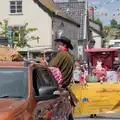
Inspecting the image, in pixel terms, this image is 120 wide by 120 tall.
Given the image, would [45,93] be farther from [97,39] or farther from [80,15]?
[97,39]

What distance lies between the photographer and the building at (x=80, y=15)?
2522 inches

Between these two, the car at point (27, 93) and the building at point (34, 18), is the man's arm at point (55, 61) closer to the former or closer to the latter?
the car at point (27, 93)

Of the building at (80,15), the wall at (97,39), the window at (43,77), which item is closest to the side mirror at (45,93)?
the window at (43,77)

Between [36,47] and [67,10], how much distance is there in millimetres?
12056

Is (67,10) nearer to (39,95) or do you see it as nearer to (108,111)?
(108,111)

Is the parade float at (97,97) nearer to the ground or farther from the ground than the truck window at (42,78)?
nearer to the ground

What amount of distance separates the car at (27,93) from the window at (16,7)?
1698 inches

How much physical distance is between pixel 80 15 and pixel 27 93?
59.2 meters

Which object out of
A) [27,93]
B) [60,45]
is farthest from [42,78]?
[60,45]

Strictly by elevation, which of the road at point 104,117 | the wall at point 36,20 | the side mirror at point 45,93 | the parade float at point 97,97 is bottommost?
the road at point 104,117

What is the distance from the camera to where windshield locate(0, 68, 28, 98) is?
6.93 m

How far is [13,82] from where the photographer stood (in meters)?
7.15

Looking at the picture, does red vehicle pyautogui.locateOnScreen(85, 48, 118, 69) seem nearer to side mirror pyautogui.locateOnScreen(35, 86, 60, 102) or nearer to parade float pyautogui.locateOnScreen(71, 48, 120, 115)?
parade float pyautogui.locateOnScreen(71, 48, 120, 115)

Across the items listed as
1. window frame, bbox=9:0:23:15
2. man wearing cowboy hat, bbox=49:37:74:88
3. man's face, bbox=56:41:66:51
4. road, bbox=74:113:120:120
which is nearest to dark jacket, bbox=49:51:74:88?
man wearing cowboy hat, bbox=49:37:74:88
